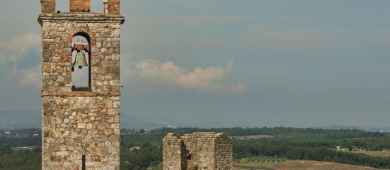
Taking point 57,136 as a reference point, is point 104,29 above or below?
above

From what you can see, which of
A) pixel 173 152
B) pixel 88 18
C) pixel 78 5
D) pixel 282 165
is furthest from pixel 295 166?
pixel 88 18

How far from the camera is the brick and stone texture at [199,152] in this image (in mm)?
21875

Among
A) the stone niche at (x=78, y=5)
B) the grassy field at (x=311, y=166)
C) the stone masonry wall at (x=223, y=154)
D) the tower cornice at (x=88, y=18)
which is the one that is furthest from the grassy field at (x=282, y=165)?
the tower cornice at (x=88, y=18)

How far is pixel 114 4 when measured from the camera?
72.6ft

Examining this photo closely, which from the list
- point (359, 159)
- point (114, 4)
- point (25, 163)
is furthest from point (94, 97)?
point (359, 159)

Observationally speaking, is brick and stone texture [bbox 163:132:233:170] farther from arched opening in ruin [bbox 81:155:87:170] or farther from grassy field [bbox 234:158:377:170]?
grassy field [bbox 234:158:377:170]

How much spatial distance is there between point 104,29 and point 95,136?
2712 mm

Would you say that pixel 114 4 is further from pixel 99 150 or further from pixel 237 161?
pixel 237 161

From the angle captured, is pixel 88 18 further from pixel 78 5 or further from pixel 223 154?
pixel 223 154

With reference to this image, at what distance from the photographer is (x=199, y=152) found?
72.6 ft

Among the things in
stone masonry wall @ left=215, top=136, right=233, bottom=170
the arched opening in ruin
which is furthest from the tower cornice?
stone masonry wall @ left=215, top=136, right=233, bottom=170

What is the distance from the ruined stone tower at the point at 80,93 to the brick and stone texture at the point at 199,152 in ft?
4.59

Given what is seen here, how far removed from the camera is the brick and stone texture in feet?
71.8

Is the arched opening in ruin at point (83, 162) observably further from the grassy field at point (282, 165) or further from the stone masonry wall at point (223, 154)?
the grassy field at point (282, 165)
